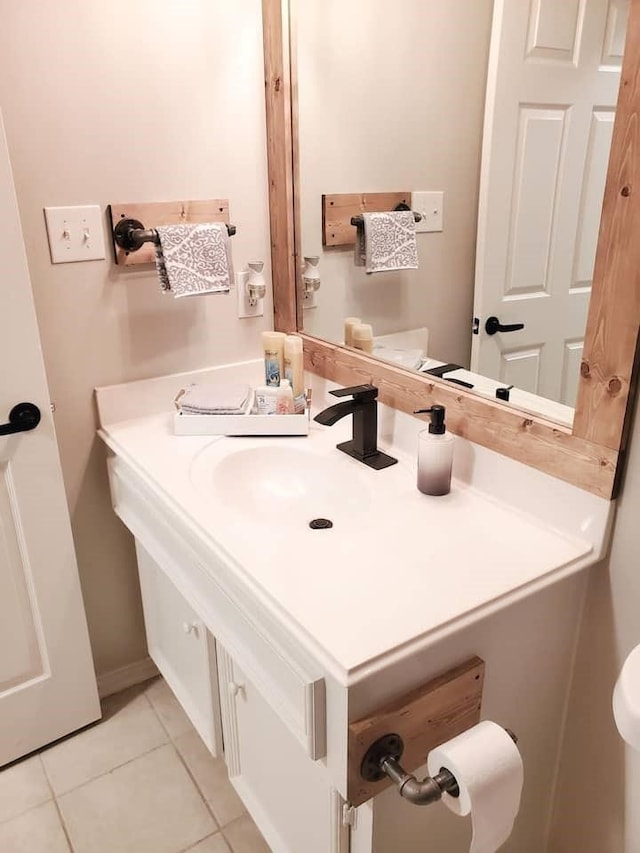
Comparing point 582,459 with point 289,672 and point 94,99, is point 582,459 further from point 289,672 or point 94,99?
point 94,99

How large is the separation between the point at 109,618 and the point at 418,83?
1.54 metres

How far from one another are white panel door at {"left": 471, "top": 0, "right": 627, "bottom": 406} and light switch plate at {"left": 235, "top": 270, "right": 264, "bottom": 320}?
633mm

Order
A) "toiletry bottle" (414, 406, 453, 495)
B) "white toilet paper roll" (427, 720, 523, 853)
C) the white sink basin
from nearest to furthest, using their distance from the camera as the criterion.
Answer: "white toilet paper roll" (427, 720, 523, 853)
"toiletry bottle" (414, 406, 453, 495)
the white sink basin

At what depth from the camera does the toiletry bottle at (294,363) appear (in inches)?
59.1

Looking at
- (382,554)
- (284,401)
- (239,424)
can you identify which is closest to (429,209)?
(284,401)

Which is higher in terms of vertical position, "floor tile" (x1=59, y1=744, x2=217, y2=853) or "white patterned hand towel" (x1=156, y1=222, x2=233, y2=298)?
"white patterned hand towel" (x1=156, y1=222, x2=233, y2=298)

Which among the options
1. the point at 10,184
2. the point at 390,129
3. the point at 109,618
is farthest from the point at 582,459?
the point at 109,618

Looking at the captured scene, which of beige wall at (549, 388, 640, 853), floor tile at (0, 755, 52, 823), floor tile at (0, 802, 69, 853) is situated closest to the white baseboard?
floor tile at (0, 755, 52, 823)

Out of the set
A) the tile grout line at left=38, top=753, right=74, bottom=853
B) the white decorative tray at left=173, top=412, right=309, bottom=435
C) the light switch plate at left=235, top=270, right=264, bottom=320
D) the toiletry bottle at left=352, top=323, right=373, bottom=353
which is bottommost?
the tile grout line at left=38, top=753, right=74, bottom=853

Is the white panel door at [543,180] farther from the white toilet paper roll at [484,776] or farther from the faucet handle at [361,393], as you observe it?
the white toilet paper roll at [484,776]

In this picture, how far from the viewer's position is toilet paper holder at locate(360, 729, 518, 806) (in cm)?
75

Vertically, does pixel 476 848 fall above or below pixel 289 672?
below

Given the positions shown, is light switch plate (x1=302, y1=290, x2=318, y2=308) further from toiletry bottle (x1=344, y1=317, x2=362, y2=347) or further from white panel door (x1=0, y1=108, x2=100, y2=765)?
white panel door (x1=0, y1=108, x2=100, y2=765)

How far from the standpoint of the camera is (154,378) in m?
1.56
